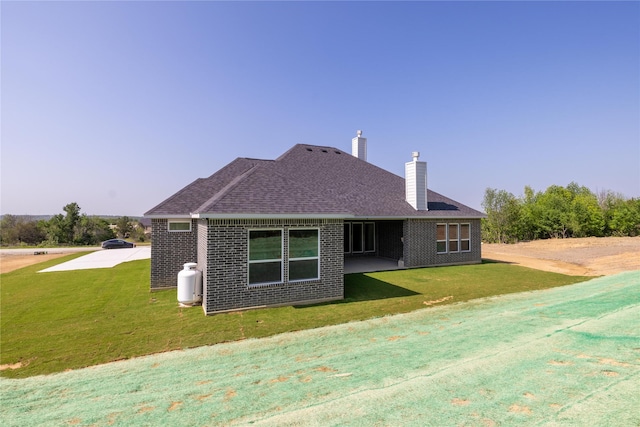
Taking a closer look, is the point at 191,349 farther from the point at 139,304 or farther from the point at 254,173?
the point at 254,173

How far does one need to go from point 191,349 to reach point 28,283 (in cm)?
1179

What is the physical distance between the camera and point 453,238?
1612 cm

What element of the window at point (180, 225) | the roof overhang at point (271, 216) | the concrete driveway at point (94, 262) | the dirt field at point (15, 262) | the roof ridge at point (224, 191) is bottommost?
the dirt field at point (15, 262)

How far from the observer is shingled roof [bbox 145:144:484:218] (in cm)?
873

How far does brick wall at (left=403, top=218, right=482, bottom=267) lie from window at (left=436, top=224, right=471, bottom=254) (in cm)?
22

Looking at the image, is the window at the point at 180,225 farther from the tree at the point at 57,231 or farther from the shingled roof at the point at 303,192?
the tree at the point at 57,231

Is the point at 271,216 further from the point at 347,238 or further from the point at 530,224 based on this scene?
the point at 530,224

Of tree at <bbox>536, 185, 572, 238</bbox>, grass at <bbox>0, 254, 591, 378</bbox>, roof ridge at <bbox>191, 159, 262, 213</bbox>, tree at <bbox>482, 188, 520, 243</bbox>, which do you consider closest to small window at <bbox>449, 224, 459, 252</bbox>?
grass at <bbox>0, 254, 591, 378</bbox>

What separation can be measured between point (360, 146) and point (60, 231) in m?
45.5

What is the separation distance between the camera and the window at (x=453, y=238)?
1579 cm

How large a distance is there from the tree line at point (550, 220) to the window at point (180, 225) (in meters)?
31.1

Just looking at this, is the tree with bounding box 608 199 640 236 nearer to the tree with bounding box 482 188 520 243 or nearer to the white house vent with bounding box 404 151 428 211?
the tree with bounding box 482 188 520 243

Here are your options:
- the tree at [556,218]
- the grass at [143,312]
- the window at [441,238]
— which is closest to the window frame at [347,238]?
the grass at [143,312]

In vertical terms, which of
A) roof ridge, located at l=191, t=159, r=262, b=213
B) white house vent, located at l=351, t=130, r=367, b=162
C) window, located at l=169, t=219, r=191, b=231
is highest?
white house vent, located at l=351, t=130, r=367, b=162
